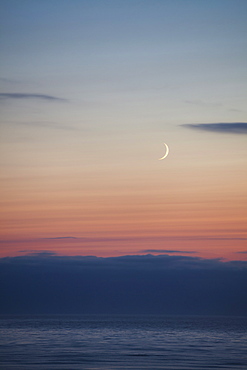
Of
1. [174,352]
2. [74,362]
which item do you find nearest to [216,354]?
[174,352]

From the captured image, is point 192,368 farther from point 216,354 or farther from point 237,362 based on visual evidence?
point 216,354

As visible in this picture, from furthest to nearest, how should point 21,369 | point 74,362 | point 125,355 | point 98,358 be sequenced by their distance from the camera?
point 125,355, point 98,358, point 74,362, point 21,369

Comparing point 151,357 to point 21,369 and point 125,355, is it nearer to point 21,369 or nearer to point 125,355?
point 125,355

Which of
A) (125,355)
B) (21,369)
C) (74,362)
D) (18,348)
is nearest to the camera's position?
(21,369)

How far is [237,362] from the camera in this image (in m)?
53.5

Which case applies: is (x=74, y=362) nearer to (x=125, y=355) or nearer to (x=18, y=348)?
(x=125, y=355)

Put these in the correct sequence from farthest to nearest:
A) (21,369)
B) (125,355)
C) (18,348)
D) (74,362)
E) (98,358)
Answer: (18,348) < (125,355) < (98,358) < (74,362) < (21,369)

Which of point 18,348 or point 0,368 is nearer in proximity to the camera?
point 0,368

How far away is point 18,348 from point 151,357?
19.9 m

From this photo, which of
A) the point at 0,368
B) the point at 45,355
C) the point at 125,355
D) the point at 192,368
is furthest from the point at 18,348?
the point at 192,368

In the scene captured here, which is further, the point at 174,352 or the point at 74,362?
the point at 174,352

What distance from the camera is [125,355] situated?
6059 centimetres

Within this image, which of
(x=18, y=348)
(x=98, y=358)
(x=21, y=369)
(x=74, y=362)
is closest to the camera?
(x=21, y=369)

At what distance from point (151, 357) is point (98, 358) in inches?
239
